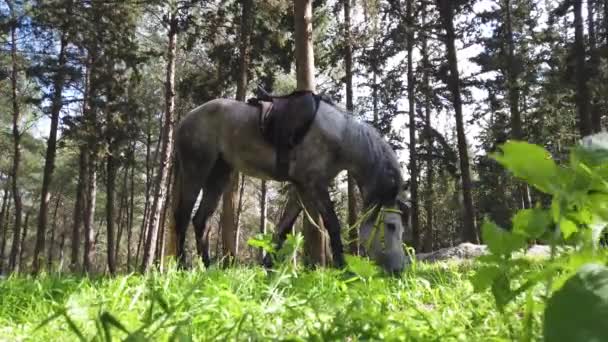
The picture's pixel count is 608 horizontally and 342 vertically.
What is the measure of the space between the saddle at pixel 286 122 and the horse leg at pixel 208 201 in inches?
34.7

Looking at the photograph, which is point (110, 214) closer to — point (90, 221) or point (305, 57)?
point (90, 221)

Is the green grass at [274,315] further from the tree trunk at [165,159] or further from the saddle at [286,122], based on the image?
the tree trunk at [165,159]

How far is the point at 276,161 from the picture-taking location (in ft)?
20.6

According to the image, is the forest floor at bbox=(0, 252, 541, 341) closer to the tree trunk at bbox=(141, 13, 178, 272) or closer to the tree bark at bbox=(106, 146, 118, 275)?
the tree trunk at bbox=(141, 13, 178, 272)

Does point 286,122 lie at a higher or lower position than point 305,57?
lower

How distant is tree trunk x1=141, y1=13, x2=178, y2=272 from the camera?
15633 mm

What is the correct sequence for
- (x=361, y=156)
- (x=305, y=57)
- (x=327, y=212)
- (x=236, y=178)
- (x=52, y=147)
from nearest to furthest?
(x=327, y=212), (x=361, y=156), (x=305, y=57), (x=236, y=178), (x=52, y=147)

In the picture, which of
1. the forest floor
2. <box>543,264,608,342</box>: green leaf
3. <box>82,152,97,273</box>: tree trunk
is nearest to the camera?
<box>543,264,608,342</box>: green leaf

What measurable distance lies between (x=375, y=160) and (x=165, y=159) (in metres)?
12.5

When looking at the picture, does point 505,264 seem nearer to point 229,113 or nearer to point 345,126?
point 345,126

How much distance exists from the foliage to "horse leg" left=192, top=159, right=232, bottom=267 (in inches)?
213

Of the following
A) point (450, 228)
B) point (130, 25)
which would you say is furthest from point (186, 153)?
point (450, 228)

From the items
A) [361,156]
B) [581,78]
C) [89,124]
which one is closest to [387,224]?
[361,156]

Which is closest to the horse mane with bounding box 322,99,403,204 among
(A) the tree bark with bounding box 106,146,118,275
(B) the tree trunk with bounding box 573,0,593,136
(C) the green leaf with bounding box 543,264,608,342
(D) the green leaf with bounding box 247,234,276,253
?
(D) the green leaf with bounding box 247,234,276,253
